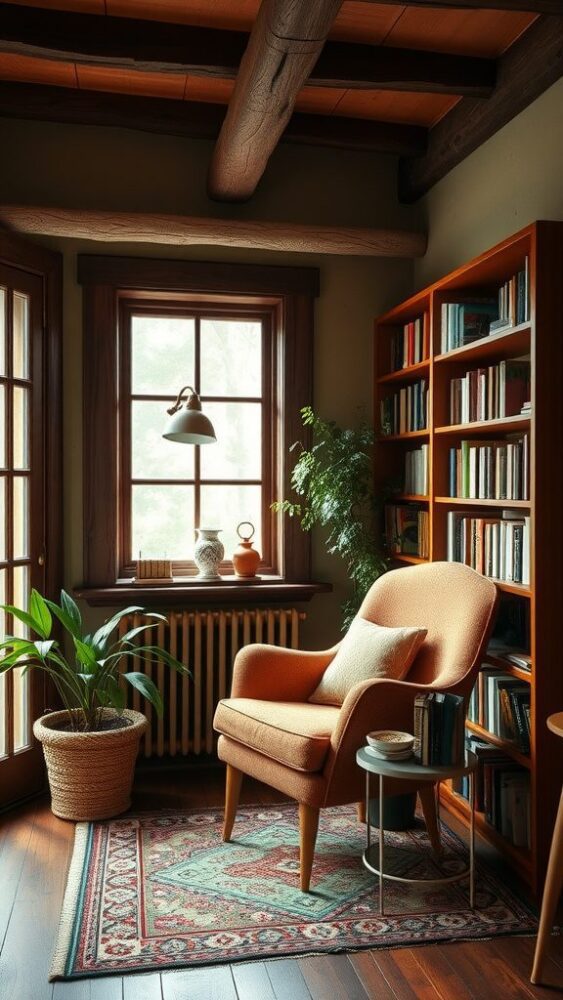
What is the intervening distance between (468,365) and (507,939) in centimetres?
214

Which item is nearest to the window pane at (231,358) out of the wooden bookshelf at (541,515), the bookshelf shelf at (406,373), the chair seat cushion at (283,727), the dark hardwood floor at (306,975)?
the bookshelf shelf at (406,373)

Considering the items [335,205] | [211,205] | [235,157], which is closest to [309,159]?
[335,205]

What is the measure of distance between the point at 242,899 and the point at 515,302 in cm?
217

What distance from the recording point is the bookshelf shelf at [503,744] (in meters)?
2.81

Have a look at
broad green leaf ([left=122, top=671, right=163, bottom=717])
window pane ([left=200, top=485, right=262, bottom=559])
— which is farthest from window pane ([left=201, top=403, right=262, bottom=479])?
broad green leaf ([left=122, top=671, right=163, bottom=717])

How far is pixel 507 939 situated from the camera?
2.46 metres

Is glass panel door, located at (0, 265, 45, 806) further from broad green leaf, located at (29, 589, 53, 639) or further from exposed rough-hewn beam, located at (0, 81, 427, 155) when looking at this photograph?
exposed rough-hewn beam, located at (0, 81, 427, 155)

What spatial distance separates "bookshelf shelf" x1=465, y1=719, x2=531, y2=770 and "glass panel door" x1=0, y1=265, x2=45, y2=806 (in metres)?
1.90

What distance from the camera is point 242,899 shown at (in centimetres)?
267

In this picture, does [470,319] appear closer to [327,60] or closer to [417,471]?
[417,471]

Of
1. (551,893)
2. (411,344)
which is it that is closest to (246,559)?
(411,344)

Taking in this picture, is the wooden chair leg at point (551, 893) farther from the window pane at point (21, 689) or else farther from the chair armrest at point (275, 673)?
the window pane at point (21, 689)

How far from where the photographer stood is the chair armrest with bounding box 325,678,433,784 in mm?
2707

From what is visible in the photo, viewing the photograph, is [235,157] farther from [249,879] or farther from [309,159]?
[249,879]
